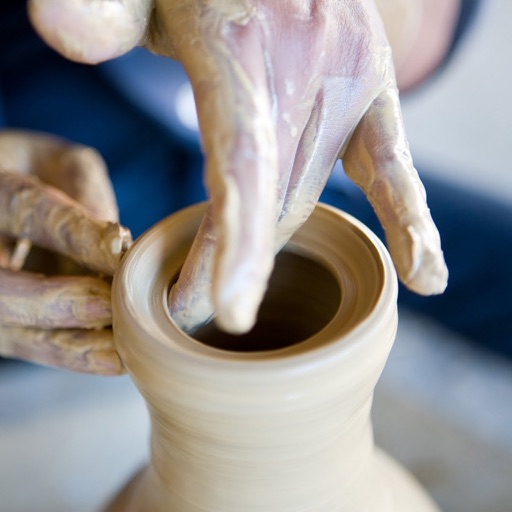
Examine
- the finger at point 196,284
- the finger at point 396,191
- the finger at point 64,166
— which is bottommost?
A: the finger at point 64,166

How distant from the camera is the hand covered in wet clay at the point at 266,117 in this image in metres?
0.57

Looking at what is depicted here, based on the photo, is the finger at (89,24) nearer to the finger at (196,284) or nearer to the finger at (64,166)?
the finger at (196,284)

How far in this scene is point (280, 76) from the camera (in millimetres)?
689

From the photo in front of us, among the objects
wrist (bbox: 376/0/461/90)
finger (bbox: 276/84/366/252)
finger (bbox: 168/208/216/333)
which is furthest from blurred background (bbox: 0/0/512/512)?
finger (bbox: 276/84/366/252)

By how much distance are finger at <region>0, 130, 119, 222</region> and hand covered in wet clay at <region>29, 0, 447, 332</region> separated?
0.69 metres

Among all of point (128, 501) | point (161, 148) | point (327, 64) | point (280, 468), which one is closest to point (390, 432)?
point (128, 501)

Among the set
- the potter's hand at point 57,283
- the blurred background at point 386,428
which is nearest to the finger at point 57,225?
the potter's hand at point 57,283

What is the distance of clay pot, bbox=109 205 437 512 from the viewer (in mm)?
640

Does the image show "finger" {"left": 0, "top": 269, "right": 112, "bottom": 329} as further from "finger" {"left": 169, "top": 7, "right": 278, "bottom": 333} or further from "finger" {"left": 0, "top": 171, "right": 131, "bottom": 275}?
"finger" {"left": 169, "top": 7, "right": 278, "bottom": 333}

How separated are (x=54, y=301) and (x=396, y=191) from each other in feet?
1.88

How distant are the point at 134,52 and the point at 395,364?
1.29m

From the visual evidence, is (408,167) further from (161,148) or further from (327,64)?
(161,148)

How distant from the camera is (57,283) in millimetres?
1027

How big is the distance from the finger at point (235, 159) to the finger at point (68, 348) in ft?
1.62
